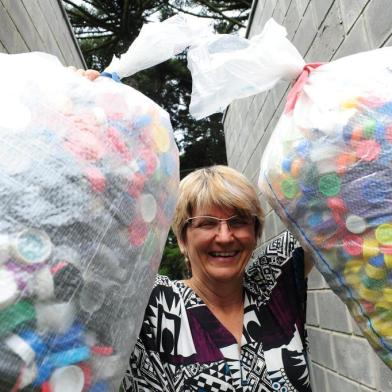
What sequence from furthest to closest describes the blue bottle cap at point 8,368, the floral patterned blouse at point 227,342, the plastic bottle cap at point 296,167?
the floral patterned blouse at point 227,342, the plastic bottle cap at point 296,167, the blue bottle cap at point 8,368

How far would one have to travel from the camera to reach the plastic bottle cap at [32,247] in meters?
0.54

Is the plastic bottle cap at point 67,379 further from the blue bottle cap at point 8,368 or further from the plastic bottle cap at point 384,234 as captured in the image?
the plastic bottle cap at point 384,234

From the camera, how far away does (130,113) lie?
73cm

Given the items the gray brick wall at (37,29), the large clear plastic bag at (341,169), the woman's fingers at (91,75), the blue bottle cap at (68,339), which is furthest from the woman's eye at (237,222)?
the gray brick wall at (37,29)

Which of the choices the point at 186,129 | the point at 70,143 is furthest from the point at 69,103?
the point at 186,129

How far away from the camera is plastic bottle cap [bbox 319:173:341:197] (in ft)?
2.41

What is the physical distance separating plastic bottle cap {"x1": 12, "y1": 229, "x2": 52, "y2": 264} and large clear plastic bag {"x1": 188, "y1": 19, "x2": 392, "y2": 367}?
43cm

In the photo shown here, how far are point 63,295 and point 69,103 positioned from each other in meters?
0.28

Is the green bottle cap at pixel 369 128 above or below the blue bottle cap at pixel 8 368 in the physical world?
above

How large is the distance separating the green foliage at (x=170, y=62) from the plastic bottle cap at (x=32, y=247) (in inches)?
121

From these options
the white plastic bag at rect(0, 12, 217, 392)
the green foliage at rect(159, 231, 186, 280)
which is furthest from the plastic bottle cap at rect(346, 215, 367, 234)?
the green foliage at rect(159, 231, 186, 280)

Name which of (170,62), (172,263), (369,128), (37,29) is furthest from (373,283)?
(170,62)

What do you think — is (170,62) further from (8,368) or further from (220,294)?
(8,368)

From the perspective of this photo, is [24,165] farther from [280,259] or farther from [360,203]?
[280,259]
